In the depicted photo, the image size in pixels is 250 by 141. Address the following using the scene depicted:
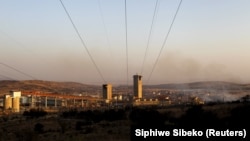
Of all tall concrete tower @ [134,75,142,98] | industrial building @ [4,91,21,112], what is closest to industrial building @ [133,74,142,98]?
tall concrete tower @ [134,75,142,98]

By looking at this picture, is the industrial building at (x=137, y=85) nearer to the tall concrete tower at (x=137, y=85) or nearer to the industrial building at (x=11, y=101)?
the tall concrete tower at (x=137, y=85)

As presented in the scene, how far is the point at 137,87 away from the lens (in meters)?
127

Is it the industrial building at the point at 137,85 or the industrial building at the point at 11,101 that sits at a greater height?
the industrial building at the point at 137,85

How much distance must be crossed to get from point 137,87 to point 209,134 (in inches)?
4412

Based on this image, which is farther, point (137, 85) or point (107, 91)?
point (107, 91)

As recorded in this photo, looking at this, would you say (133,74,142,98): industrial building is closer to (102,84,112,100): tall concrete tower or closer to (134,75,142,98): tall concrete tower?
(134,75,142,98): tall concrete tower

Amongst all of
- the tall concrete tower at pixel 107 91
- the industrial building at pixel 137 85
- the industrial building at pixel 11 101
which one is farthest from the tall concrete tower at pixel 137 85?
the industrial building at pixel 11 101

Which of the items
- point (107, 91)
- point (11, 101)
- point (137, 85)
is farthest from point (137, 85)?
point (11, 101)

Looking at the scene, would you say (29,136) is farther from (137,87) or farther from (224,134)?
(137,87)

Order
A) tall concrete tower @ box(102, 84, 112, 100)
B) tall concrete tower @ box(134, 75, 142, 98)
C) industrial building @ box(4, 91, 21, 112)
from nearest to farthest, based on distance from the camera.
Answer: industrial building @ box(4, 91, 21, 112) < tall concrete tower @ box(134, 75, 142, 98) < tall concrete tower @ box(102, 84, 112, 100)

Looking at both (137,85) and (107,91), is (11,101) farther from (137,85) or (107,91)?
(137,85)

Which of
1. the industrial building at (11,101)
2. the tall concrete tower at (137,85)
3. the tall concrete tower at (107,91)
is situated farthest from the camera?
the tall concrete tower at (107,91)

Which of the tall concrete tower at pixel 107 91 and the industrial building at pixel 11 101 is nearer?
the industrial building at pixel 11 101

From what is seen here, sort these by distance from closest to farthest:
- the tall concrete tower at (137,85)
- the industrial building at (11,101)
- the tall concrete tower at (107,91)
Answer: the industrial building at (11,101) → the tall concrete tower at (137,85) → the tall concrete tower at (107,91)
